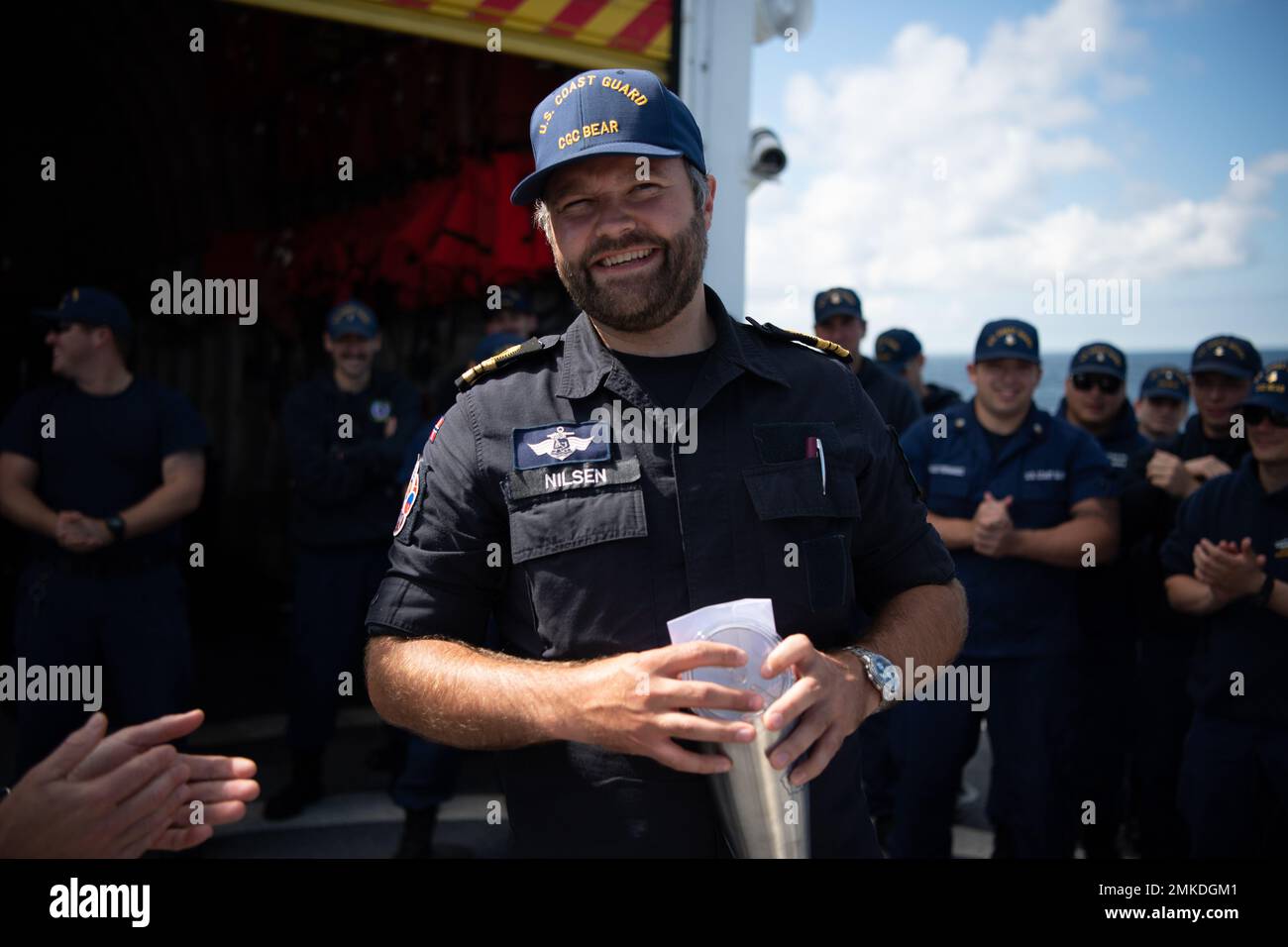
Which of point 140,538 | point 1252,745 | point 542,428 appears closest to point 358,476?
point 140,538

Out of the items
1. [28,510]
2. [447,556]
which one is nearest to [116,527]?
[28,510]

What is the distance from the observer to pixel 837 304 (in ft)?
16.9

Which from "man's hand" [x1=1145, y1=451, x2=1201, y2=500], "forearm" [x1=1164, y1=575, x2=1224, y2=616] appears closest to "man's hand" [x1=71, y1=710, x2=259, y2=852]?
"forearm" [x1=1164, y1=575, x2=1224, y2=616]

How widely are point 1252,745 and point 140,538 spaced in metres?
3.98

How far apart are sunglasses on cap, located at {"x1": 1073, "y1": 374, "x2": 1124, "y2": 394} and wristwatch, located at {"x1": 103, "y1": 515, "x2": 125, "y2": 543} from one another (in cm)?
405

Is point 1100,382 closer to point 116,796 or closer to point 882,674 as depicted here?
point 882,674

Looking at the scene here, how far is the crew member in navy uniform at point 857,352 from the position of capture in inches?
189

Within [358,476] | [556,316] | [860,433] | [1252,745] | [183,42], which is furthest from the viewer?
[183,42]

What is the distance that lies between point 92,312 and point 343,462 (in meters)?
1.15

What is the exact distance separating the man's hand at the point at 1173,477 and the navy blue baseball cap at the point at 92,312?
411cm

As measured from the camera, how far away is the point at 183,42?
7.45 m

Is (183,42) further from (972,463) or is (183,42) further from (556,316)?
(972,463)

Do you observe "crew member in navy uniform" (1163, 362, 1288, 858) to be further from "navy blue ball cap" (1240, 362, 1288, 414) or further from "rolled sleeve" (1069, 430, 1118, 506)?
"rolled sleeve" (1069, 430, 1118, 506)
